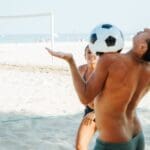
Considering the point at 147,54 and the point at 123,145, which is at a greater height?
the point at 147,54

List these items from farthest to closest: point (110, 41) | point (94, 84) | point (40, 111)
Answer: point (40, 111)
point (110, 41)
point (94, 84)

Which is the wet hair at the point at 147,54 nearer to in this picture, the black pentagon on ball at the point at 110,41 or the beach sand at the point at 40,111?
the black pentagon on ball at the point at 110,41

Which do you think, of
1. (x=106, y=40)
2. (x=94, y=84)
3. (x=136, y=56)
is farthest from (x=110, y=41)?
(x=94, y=84)

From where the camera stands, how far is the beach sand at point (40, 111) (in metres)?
5.22

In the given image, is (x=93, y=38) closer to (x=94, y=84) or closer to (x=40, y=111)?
(x=94, y=84)

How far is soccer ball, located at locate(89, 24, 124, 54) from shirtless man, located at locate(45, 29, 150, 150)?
5 centimetres

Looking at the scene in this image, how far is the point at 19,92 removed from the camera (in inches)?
367

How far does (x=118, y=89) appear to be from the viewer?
7.23ft

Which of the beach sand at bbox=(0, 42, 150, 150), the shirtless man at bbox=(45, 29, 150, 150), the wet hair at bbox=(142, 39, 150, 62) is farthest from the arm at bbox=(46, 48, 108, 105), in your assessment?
the beach sand at bbox=(0, 42, 150, 150)

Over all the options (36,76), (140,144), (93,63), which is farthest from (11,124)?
(36,76)

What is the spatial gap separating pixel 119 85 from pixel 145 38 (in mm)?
289

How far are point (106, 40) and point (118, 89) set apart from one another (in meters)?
0.27

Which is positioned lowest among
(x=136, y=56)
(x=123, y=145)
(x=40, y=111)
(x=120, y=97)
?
(x=40, y=111)

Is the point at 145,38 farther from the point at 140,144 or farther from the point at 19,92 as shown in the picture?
the point at 19,92
